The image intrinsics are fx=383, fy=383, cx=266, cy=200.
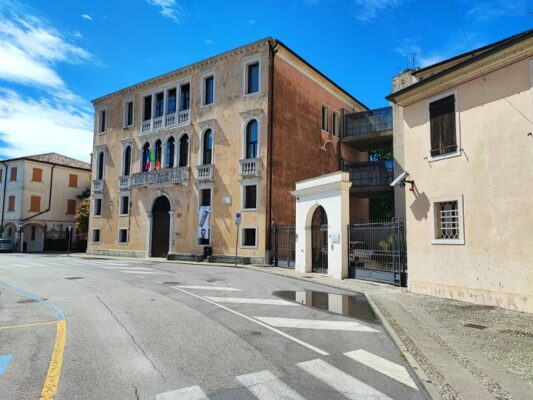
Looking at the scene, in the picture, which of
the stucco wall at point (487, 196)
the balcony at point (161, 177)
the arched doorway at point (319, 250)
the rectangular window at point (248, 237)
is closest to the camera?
the stucco wall at point (487, 196)

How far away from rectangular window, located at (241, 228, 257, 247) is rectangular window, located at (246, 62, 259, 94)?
8.88m

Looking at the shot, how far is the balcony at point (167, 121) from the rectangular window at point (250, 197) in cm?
739

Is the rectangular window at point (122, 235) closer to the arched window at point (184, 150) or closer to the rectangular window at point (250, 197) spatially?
the arched window at point (184, 150)

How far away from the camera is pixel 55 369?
4898 millimetres

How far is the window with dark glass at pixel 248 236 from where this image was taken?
2344 centimetres

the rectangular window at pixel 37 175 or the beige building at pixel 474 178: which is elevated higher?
the rectangular window at pixel 37 175

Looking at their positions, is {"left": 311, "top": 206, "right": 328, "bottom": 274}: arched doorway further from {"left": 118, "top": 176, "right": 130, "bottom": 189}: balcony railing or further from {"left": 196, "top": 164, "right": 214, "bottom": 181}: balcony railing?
{"left": 118, "top": 176, "right": 130, "bottom": 189}: balcony railing

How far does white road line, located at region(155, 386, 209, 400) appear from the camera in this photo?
4.10 meters

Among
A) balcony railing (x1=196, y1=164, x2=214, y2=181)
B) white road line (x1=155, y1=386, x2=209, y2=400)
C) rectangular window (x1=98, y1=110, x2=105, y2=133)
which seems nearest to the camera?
white road line (x1=155, y1=386, x2=209, y2=400)

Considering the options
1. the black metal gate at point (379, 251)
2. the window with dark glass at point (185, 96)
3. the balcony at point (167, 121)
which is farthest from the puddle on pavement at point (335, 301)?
the window with dark glass at point (185, 96)

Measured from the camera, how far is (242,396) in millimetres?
4188

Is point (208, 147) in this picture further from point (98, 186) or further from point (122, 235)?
point (98, 186)

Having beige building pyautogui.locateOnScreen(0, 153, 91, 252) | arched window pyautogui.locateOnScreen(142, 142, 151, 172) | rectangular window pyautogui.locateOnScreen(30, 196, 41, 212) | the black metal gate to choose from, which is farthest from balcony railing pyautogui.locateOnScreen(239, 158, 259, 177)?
rectangular window pyautogui.locateOnScreen(30, 196, 41, 212)

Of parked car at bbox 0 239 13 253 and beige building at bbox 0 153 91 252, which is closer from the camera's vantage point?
parked car at bbox 0 239 13 253
